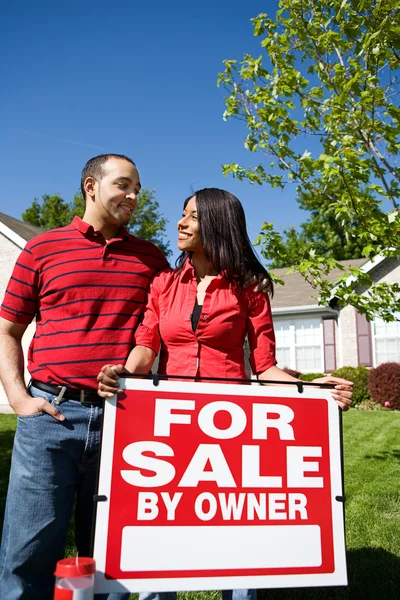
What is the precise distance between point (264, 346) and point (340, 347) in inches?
723

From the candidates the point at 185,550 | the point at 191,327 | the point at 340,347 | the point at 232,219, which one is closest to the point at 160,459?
the point at 185,550

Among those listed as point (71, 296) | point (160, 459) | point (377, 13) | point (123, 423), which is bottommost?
point (160, 459)

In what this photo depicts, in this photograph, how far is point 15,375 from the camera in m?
2.45

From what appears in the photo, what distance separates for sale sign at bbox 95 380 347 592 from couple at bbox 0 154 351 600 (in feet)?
0.86

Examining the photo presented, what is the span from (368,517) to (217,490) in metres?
3.64

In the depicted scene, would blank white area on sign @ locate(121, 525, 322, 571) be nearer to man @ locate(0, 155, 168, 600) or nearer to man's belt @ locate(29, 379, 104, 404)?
man @ locate(0, 155, 168, 600)

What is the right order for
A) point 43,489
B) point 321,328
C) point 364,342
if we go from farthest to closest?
1. point 321,328
2. point 364,342
3. point 43,489

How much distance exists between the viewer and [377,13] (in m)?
5.43

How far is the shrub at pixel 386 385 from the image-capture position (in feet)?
53.1

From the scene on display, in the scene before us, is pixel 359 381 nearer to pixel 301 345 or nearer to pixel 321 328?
pixel 321 328

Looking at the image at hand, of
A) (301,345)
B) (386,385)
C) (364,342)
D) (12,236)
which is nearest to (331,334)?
(301,345)

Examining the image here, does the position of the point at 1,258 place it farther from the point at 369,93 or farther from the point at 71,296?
the point at 71,296

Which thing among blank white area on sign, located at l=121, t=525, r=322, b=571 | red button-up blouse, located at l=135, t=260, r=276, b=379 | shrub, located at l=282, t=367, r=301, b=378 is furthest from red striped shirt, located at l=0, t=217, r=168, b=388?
shrub, located at l=282, t=367, r=301, b=378

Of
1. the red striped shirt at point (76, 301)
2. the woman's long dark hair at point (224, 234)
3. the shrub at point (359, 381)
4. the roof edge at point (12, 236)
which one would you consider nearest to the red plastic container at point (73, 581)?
the red striped shirt at point (76, 301)
